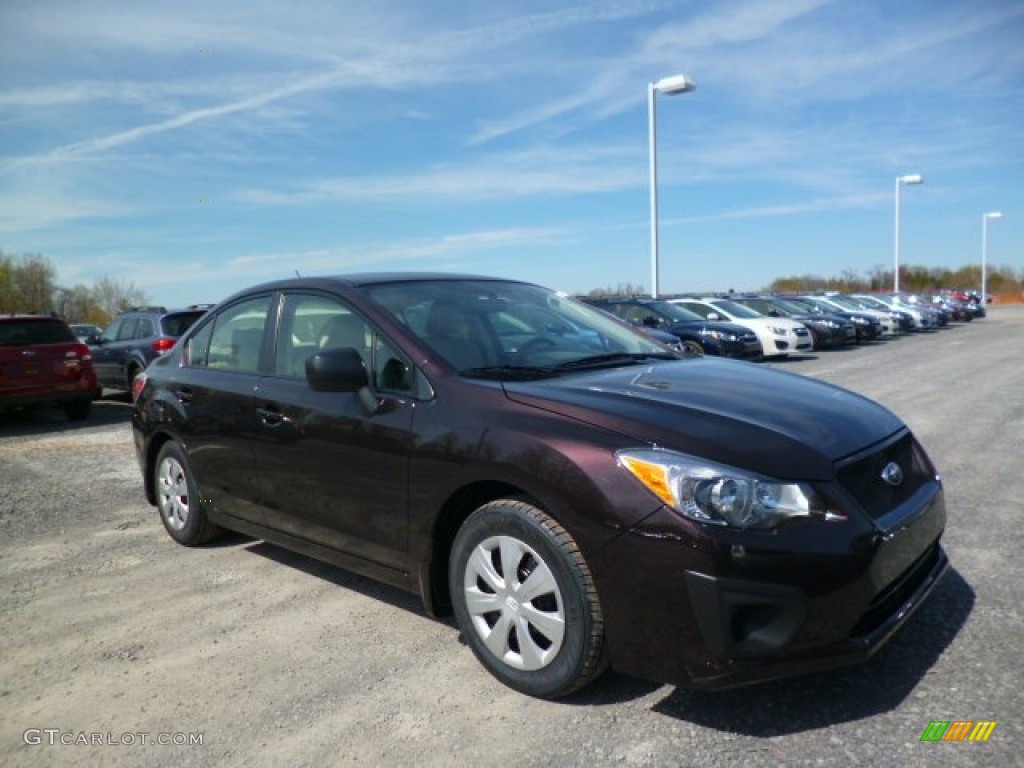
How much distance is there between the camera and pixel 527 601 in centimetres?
299

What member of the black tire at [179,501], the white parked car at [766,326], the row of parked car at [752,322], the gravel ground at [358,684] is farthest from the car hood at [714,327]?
the black tire at [179,501]

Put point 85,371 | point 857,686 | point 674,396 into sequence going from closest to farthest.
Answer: point 857,686
point 674,396
point 85,371

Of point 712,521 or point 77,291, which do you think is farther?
point 77,291

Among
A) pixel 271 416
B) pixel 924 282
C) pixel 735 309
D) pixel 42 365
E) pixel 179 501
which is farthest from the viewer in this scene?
pixel 924 282

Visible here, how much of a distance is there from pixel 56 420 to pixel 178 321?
2.22 metres

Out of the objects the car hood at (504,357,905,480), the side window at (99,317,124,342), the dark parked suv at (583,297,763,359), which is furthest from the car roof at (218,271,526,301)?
the dark parked suv at (583,297,763,359)

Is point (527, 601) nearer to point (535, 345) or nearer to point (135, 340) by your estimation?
point (535, 345)

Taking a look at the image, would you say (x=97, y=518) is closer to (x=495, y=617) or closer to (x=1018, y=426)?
(x=495, y=617)

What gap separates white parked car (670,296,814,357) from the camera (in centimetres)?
1875

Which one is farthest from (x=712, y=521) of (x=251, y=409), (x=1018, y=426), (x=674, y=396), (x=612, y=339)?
(x=1018, y=426)

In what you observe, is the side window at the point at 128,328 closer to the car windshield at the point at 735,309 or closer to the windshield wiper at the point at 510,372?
the windshield wiper at the point at 510,372

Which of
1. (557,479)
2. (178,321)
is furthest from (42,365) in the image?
(557,479)

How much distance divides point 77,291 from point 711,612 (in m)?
62.5

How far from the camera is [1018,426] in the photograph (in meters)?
8.16
